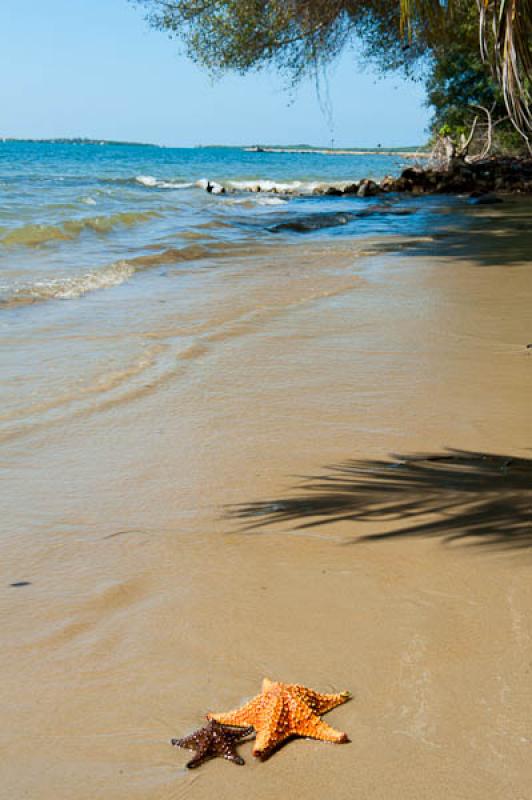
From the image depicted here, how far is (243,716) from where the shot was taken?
2.62m

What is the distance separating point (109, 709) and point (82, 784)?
0.34 meters

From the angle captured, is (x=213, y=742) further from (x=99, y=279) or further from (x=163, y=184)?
(x=163, y=184)

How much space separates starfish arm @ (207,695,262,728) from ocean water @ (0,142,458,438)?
3313 millimetres

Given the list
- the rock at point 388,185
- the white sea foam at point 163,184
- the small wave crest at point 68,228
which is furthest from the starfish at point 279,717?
the white sea foam at point 163,184

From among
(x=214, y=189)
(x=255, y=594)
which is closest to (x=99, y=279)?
(x=255, y=594)

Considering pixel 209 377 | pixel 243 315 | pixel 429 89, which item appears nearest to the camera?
pixel 209 377

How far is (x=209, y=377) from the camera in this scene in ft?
22.3

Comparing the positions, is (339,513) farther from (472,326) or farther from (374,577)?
(472,326)

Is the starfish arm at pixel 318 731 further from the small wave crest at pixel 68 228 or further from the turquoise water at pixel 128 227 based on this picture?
the small wave crest at pixel 68 228

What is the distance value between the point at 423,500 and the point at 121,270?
9.42 m

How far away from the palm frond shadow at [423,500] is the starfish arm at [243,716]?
138 centimetres

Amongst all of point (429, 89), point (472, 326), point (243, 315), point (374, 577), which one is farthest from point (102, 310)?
point (429, 89)

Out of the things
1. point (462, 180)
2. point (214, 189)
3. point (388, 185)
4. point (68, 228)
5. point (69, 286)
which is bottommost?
point (69, 286)

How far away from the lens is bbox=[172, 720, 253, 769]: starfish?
2.53 m
